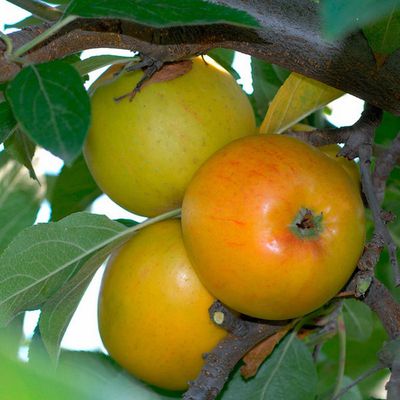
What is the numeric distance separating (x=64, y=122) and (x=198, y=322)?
1.52 feet

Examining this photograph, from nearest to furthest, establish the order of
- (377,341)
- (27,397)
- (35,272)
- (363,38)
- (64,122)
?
(27,397) → (64,122) → (363,38) → (35,272) → (377,341)

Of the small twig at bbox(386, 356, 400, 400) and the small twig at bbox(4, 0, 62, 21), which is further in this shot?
the small twig at bbox(4, 0, 62, 21)

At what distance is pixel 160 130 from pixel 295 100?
231mm

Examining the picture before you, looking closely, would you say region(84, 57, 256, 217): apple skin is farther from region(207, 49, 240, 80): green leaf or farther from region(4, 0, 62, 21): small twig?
region(207, 49, 240, 80): green leaf

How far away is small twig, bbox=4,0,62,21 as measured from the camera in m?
0.93

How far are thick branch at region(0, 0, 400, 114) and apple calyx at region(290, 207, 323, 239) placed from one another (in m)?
0.16

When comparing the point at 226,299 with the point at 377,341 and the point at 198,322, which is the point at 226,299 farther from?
the point at 377,341

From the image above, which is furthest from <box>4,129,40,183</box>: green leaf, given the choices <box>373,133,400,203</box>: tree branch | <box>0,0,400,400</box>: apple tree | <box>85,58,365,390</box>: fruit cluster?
<box>373,133,400,203</box>: tree branch

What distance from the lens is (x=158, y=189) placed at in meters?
1.01

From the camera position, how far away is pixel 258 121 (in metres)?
1.40

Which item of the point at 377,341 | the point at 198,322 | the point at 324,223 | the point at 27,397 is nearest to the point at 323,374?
the point at 377,341

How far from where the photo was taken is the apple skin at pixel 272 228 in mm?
847

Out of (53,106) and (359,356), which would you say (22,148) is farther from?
(359,356)

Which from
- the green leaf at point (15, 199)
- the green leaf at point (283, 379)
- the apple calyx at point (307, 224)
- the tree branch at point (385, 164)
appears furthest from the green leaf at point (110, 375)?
the tree branch at point (385, 164)
